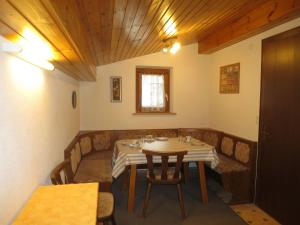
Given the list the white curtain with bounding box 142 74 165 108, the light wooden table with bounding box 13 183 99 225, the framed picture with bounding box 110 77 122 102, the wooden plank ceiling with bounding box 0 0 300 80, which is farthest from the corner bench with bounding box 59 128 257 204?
the wooden plank ceiling with bounding box 0 0 300 80

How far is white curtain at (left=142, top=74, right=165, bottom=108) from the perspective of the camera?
4.53 metres

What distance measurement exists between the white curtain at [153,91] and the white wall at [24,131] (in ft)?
7.69

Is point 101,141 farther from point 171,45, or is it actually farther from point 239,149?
point 239,149

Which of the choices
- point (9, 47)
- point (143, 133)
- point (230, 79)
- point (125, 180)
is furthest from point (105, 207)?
point (230, 79)

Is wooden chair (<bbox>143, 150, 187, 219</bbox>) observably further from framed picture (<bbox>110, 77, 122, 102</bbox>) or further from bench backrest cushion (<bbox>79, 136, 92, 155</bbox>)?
framed picture (<bbox>110, 77, 122, 102</bbox>)

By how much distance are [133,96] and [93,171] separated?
1869mm

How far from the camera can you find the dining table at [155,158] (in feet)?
9.12

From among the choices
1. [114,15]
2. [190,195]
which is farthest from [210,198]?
[114,15]

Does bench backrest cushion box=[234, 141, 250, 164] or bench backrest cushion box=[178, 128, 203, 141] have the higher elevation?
bench backrest cushion box=[178, 128, 203, 141]

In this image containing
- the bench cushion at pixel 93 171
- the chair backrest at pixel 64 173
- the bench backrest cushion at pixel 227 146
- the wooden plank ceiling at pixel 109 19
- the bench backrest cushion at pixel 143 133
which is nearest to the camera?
the wooden plank ceiling at pixel 109 19

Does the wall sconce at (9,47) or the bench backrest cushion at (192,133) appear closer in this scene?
the wall sconce at (9,47)

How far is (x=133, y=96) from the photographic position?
4402 millimetres

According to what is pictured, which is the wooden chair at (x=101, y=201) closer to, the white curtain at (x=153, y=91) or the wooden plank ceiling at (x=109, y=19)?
the wooden plank ceiling at (x=109, y=19)

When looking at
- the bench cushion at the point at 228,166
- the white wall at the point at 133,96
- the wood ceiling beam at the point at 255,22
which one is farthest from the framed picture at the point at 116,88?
the bench cushion at the point at 228,166
